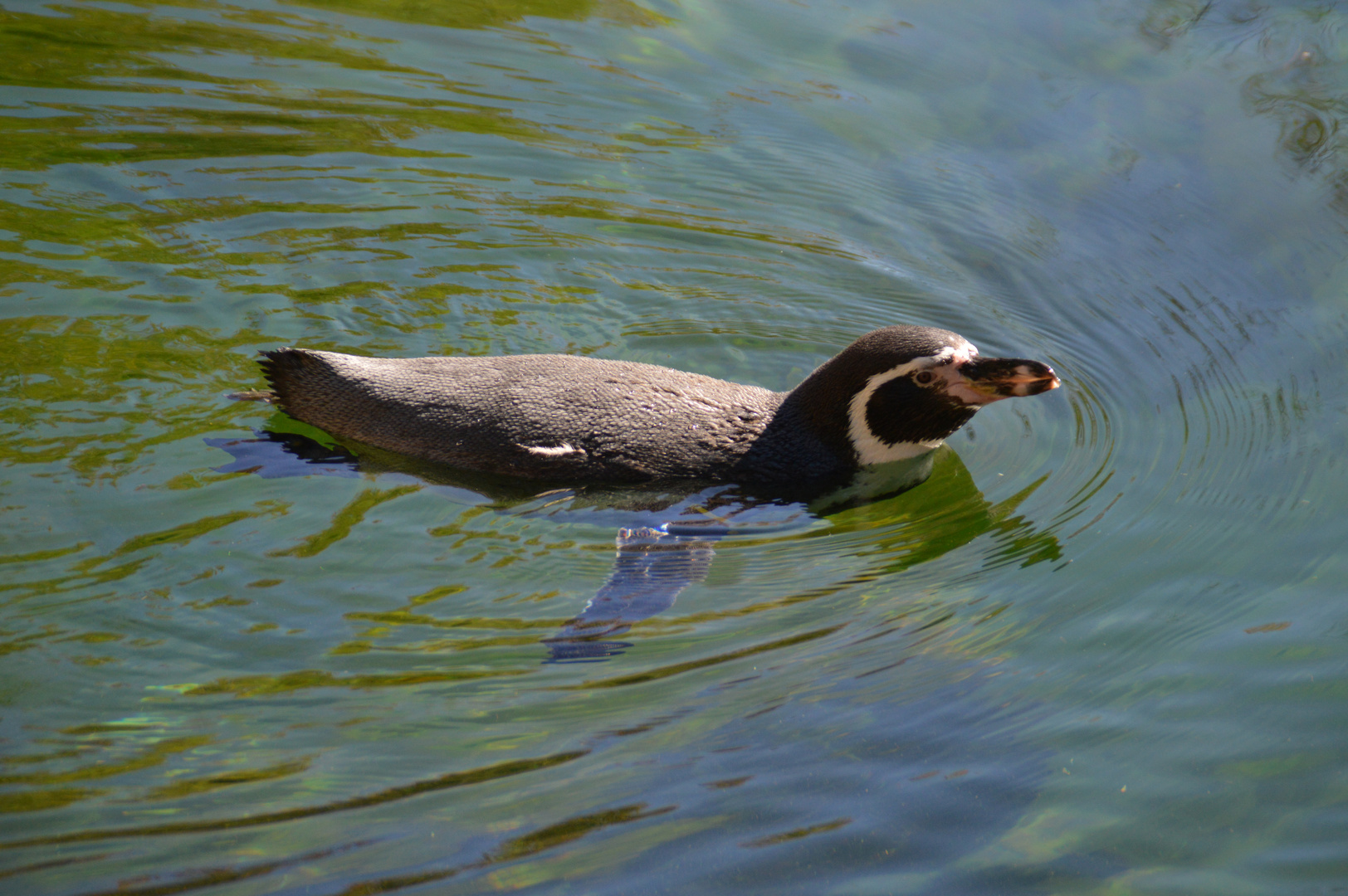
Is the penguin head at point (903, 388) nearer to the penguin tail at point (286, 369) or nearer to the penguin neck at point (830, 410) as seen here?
the penguin neck at point (830, 410)

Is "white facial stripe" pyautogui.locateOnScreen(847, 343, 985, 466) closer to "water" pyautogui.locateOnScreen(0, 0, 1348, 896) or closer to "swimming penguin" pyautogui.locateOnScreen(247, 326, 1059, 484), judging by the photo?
"swimming penguin" pyautogui.locateOnScreen(247, 326, 1059, 484)

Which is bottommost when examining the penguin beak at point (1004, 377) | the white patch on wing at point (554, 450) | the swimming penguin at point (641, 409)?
the white patch on wing at point (554, 450)

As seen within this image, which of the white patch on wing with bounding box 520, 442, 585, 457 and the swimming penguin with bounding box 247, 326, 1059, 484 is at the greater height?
the swimming penguin with bounding box 247, 326, 1059, 484

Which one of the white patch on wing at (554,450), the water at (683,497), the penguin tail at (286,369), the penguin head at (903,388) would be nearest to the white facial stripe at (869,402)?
the penguin head at (903,388)

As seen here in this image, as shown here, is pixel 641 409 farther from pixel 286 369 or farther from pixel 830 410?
pixel 286 369

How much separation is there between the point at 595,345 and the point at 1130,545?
277 centimetres

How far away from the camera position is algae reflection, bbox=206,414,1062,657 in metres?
4.52

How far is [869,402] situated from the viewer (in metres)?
5.05

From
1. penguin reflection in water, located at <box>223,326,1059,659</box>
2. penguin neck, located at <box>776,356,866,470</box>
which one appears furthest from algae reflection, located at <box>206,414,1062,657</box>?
penguin neck, located at <box>776,356,866,470</box>

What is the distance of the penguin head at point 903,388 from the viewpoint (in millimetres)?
4867

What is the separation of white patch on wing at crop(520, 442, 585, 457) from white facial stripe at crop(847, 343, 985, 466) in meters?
1.23

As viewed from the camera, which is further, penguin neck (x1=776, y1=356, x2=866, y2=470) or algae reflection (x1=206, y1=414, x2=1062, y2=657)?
penguin neck (x1=776, y1=356, x2=866, y2=470)

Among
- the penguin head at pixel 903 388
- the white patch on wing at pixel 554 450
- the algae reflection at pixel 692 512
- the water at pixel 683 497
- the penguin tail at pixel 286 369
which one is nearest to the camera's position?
the water at pixel 683 497

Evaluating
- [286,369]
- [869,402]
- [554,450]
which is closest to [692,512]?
[554,450]
